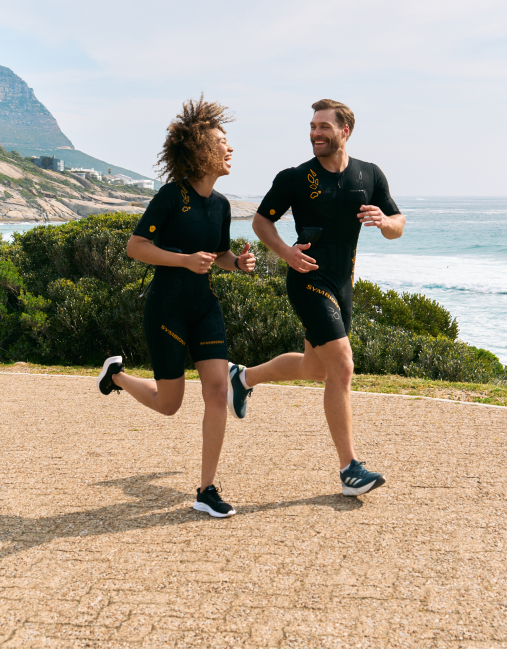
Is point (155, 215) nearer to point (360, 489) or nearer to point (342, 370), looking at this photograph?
point (342, 370)

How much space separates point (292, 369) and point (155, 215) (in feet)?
5.74

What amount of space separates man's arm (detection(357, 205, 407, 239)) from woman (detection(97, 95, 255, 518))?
767mm

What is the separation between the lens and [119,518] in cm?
352

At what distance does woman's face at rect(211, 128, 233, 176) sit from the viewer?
11.7 ft

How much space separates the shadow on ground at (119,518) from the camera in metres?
3.29

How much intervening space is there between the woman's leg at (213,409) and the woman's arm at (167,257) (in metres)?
0.59

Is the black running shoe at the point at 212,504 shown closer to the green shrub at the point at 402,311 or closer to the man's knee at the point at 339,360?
the man's knee at the point at 339,360

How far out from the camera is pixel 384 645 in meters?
2.33

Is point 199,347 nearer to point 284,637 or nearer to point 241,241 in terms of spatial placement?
point 284,637

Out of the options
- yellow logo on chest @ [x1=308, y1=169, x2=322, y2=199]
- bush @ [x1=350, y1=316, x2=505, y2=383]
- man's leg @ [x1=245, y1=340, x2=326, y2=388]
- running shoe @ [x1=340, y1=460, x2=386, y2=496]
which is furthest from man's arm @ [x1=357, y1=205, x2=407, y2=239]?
bush @ [x1=350, y1=316, x2=505, y2=383]

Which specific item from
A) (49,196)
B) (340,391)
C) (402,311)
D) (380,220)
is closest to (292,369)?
(340,391)

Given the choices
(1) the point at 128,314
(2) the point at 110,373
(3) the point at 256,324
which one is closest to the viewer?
(2) the point at 110,373

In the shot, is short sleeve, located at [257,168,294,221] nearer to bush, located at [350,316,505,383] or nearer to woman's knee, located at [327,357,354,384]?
woman's knee, located at [327,357,354,384]

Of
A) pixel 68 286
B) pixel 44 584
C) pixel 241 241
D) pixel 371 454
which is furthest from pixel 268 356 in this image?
pixel 44 584
